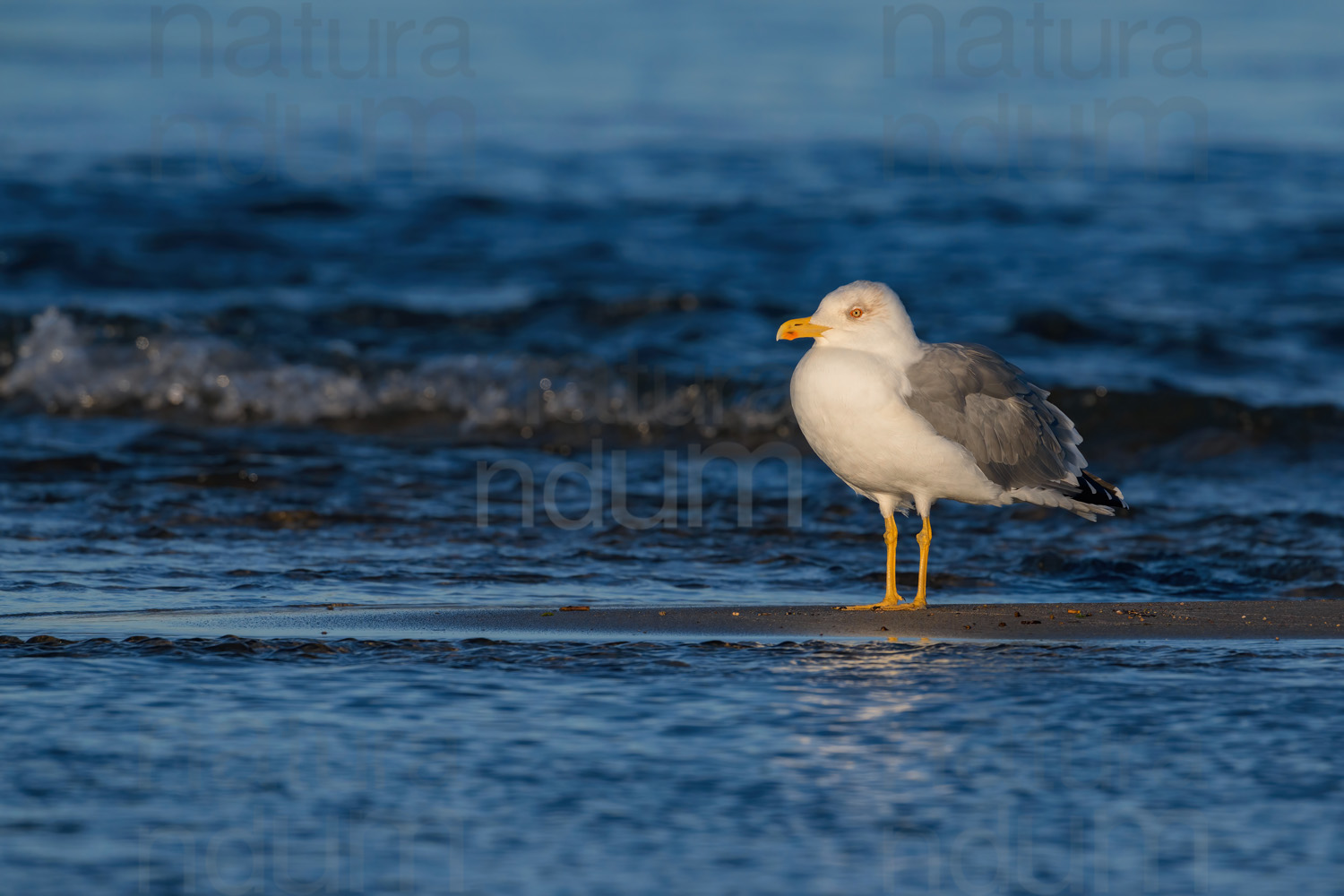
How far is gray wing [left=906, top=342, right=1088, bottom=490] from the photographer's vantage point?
617 cm

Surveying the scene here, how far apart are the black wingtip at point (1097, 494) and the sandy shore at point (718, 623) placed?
535mm

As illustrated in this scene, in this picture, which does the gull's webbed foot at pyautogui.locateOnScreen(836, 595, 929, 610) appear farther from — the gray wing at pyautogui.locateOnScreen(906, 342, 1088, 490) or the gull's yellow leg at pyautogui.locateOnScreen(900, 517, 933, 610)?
the gray wing at pyautogui.locateOnScreen(906, 342, 1088, 490)

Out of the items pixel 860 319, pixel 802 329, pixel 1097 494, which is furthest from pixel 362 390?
pixel 1097 494

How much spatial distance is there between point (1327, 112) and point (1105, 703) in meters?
18.7

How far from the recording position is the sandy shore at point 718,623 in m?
5.63

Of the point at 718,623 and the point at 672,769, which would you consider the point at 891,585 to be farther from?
the point at 672,769

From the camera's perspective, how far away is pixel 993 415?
6359 millimetres

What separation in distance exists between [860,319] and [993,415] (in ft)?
2.25

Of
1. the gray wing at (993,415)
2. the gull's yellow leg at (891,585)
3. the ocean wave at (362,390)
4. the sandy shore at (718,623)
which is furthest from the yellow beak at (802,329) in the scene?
the ocean wave at (362,390)

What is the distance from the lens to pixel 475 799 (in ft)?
12.7

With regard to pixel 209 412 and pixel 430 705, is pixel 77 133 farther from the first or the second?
pixel 430 705

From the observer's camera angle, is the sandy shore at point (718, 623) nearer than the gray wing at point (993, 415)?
Yes

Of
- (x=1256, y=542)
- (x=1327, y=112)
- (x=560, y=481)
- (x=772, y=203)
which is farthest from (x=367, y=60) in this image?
(x=1256, y=542)

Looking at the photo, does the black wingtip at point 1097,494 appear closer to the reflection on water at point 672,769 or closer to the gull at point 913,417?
the gull at point 913,417
